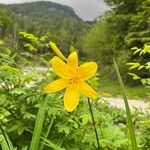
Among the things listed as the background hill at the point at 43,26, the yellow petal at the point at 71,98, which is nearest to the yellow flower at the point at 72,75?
the yellow petal at the point at 71,98

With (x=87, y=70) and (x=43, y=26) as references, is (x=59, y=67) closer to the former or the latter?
(x=87, y=70)

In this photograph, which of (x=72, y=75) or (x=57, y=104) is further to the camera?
(x=57, y=104)

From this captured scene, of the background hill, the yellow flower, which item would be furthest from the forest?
the background hill

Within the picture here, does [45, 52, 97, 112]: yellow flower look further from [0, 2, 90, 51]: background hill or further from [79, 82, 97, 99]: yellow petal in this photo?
[0, 2, 90, 51]: background hill

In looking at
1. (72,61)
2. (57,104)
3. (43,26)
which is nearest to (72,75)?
(72,61)

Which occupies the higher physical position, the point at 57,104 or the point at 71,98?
the point at 71,98

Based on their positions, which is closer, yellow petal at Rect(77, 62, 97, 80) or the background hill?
yellow petal at Rect(77, 62, 97, 80)
